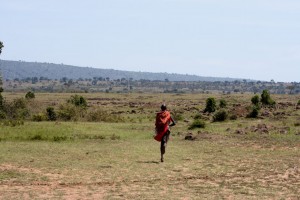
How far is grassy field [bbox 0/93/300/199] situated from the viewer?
13.2 m

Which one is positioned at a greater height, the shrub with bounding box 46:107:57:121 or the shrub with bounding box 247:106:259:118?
the shrub with bounding box 247:106:259:118

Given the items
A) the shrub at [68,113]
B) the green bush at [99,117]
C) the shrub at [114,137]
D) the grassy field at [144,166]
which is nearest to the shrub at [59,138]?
the grassy field at [144,166]

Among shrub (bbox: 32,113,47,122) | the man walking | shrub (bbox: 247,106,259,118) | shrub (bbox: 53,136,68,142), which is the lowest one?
shrub (bbox: 32,113,47,122)

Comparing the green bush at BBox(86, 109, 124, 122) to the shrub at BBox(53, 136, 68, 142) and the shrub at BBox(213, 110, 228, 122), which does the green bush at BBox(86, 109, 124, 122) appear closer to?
the shrub at BBox(213, 110, 228, 122)

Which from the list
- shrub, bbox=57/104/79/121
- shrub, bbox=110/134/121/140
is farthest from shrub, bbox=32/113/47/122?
shrub, bbox=110/134/121/140

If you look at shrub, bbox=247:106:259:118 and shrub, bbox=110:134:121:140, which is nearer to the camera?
shrub, bbox=110:134:121:140

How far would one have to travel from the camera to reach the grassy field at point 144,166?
13.2m

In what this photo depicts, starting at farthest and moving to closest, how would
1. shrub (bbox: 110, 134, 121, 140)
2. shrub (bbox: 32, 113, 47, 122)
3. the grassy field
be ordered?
1. shrub (bbox: 32, 113, 47, 122)
2. shrub (bbox: 110, 134, 121, 140)
3. the grassy field

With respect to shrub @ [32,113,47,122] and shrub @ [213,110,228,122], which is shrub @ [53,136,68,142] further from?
shrub @ [213,110,228,122]

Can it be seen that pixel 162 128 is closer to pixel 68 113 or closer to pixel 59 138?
pixel 59 138

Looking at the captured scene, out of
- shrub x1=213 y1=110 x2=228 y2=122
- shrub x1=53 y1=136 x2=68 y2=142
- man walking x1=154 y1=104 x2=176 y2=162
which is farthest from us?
shrub x1=213 y1=110 x2=228 y2=122

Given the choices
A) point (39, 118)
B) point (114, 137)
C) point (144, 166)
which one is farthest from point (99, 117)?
point (144, 166)

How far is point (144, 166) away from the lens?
1769cm

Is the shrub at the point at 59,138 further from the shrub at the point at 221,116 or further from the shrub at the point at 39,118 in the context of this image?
the shrub at the point at 221,116
